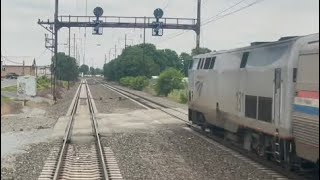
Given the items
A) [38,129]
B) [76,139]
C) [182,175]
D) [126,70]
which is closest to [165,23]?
[38,129]

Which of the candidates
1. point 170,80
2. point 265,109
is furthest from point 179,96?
point 265,109

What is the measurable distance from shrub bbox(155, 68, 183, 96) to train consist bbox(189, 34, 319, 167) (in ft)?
127

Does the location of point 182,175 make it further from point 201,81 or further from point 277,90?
point 201,81

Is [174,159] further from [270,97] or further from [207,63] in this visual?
[207,63]

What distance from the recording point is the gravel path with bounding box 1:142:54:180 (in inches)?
503

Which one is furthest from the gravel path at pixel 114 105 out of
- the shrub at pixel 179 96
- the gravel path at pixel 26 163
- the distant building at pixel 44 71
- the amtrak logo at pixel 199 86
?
the distant building at pixel 44 71

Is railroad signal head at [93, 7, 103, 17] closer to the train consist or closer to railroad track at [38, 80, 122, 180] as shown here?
railroad track at [38, 80, 122, 180]

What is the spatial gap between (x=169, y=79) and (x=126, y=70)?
51694 millimetres

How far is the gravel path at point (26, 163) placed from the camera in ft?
41.9

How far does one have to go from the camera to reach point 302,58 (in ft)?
34.2

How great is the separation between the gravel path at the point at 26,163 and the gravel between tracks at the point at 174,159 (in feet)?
6.75

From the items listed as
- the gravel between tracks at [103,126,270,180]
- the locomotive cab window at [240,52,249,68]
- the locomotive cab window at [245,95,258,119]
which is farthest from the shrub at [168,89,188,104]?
the locomotive cab window at [245,95,258,119]

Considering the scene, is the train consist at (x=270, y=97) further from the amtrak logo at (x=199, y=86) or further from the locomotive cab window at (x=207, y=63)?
the amtrak logo at (x=199, y=86)

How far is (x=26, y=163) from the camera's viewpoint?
14742 mm
